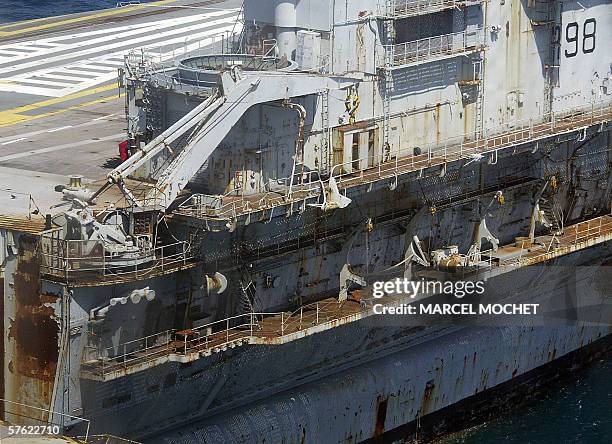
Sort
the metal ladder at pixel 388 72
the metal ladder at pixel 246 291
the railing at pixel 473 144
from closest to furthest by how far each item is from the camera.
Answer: the metal ladder at pixel 246 291, the railing at pixel 473 144, the metal ladder at pixel 388 72

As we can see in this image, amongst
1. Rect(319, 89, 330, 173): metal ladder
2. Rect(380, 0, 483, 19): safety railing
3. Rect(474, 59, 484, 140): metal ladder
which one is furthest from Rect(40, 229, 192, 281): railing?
Rect(474, 59, 484, 140): metal ladder

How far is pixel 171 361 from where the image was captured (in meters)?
34.5

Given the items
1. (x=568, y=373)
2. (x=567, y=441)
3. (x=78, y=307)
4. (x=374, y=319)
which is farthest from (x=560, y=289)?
(x=78, y=307)

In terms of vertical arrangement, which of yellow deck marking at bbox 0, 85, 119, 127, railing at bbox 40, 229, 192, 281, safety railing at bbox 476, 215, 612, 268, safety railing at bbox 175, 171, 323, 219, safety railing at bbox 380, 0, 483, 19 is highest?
safety railing at bbox 380, 0, 483, 19

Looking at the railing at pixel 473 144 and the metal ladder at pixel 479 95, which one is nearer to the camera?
the railing at pixel 473 144

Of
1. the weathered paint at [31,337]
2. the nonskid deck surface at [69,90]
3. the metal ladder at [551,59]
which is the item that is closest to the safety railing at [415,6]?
the metal ladder at [551,59]

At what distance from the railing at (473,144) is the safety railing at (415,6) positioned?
4.00m

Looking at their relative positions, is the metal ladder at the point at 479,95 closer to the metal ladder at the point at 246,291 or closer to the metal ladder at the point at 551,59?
the metal ladder at the point at 551,59

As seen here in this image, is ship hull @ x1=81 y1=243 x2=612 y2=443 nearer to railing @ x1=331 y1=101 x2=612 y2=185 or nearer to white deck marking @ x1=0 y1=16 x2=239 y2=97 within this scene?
railing @ x1=331 y1=101 x2=612 y2=185

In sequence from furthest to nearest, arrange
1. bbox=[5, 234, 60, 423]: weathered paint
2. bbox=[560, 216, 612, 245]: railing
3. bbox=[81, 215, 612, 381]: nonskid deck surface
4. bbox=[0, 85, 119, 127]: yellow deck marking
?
bbox=[0, 85, 119, 127]: yellow deck marking < bbox=[560, 216, 612, 245]: railing < bbox=[81, 215, 612, 381]: nonskid deck surface < bbox=[5, 234, 60, 423]: weathered paint

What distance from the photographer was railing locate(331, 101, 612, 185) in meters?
38.0

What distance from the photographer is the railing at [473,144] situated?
38.0m

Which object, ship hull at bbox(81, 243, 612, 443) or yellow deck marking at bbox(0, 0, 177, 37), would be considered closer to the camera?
ship hull at bbox(81, 243, 612, 443)

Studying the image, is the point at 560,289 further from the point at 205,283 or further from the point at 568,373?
the point at 205,283
